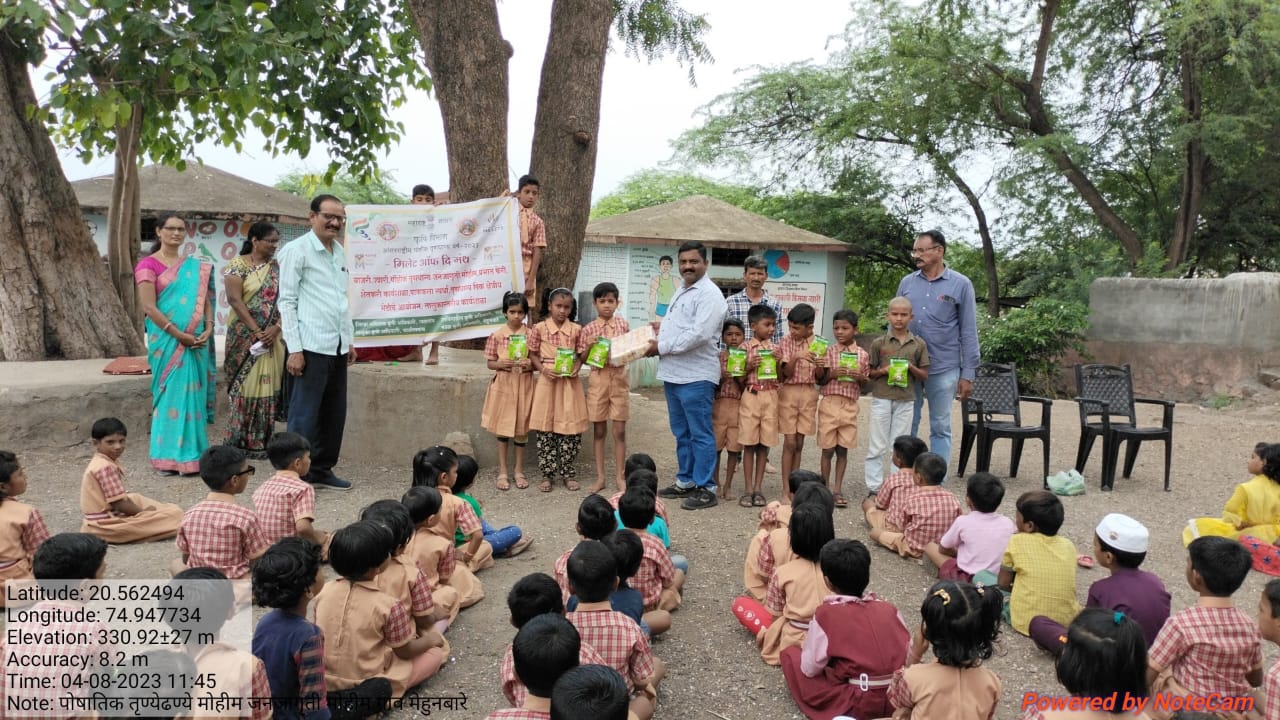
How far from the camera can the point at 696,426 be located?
573cm

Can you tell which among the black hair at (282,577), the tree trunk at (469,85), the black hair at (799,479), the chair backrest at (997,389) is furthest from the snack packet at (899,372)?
the black hair at (282,577)

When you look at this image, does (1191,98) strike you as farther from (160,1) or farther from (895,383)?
(160,1)

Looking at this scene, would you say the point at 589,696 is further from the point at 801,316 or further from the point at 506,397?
the point at 506,397

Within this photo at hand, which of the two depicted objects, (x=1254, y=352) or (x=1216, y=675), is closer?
(x=1216, y=675)

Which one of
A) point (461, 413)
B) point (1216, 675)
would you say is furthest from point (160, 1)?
point (1216, 675)

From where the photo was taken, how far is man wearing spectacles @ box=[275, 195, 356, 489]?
5.56 metres

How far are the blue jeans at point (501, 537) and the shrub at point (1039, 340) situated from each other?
9799mm

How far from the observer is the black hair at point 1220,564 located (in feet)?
9.88

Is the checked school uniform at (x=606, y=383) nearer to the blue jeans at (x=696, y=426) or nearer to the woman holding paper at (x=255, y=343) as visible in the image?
the blue jeans at (x=696, y=426)

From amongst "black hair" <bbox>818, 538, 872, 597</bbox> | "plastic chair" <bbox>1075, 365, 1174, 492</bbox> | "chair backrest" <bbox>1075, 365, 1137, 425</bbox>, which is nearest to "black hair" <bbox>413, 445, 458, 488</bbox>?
"black hair" <bbox>818, 538, 872, 597</bbox>

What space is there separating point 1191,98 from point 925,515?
12.1 m

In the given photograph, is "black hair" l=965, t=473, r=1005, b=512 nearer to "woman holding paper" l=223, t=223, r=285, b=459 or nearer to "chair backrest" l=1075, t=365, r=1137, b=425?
"chair backrest" l=1075, t=365, r=1137, b=425

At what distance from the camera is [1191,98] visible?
1327cm

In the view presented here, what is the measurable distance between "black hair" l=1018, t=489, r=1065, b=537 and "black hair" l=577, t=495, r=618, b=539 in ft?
6.06
